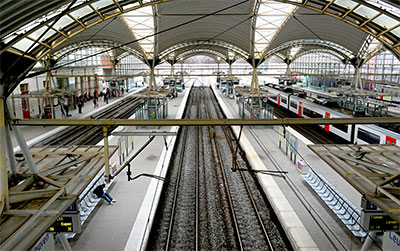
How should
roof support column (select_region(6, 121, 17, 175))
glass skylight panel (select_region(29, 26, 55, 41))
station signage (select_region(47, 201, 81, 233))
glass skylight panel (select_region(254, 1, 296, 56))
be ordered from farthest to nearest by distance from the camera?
glass skylight panel (select_region(254, 1, 296, 56))
glass skylight panel (select_region(29, 26, 55, 41))
station signage (select_region(47, 201, 81, 233))
roof support column (select_region(6, 121, 17, 175))

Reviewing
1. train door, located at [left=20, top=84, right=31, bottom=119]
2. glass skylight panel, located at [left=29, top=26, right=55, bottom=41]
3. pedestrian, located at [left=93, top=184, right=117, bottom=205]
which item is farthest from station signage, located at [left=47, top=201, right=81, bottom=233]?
train door, located at [left=20, top=84, right=31, bottom=119]

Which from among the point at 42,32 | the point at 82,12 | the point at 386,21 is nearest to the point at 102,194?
the point at 42,32

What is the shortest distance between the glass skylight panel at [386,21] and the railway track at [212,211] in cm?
1126

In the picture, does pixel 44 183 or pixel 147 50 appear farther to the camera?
pixel 147 50

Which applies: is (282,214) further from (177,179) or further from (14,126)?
(14,126)

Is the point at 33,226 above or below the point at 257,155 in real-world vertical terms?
above

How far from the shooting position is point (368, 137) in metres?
20.6

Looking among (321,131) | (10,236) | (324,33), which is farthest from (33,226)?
(324,33)

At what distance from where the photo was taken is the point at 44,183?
8.62 metres

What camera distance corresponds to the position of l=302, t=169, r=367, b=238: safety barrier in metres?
12.0

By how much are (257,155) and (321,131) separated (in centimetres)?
1057

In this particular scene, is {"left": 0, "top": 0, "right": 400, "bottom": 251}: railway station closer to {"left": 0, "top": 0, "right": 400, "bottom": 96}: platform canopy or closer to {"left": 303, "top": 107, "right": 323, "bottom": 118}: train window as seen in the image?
{"left": 0, "top": 0, "right": 400, "bottom": 96}: platform canopy

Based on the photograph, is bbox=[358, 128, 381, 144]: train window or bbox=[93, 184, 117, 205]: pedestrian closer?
bbox=[93, 184, 117, 205]: pedestrian

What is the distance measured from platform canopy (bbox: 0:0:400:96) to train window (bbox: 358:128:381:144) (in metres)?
4.89
